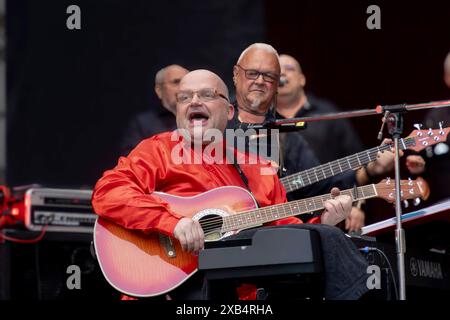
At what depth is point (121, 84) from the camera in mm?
7320

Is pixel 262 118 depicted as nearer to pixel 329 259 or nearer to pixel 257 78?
pixel 257 78

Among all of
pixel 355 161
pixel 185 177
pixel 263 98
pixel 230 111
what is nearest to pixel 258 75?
pixel 263 98

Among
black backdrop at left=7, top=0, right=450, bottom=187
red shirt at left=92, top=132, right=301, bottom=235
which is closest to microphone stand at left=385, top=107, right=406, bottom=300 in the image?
red shirt at left=92, top=132, right=301, bottom=235

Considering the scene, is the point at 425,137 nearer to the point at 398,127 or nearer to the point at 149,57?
the point at 398,127

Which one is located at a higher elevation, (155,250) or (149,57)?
(149,57)

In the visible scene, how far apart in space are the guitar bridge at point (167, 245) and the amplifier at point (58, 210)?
1600 millimetres

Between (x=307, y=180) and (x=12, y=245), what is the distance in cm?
194

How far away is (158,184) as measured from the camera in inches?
208

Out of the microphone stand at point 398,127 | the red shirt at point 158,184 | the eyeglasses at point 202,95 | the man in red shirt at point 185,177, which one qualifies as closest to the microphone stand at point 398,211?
the microphone stand at point 398,127

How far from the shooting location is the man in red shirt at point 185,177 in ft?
16.3

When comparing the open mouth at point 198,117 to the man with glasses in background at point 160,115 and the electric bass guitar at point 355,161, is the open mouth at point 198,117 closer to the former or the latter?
the electric bass guitar at point 355,161

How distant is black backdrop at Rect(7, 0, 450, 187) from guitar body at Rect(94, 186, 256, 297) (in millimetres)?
2138

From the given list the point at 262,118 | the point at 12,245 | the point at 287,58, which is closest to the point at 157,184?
the point at 262,118

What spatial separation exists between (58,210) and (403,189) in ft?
7.38
